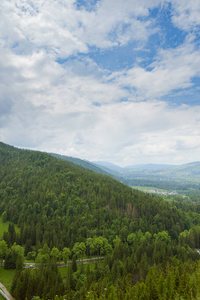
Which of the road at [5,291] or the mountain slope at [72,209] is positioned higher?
the mountain slope at [72,209]

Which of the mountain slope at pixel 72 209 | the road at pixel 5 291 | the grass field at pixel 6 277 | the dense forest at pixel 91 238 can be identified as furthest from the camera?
the mountain slope at pixel 72 209

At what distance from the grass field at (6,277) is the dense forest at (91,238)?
2626 millimetres

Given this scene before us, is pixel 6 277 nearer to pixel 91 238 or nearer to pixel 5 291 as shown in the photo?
pixel 5 291

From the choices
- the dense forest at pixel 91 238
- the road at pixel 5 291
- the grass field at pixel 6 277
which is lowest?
the grass field at pixel 6 277

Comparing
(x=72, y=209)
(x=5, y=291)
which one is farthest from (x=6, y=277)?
(x=72, y=209)

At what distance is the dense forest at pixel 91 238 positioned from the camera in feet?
180

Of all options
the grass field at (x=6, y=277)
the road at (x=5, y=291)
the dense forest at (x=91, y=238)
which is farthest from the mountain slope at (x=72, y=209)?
the road at (x=5, y=291)

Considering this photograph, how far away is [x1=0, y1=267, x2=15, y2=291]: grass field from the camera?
216 feet

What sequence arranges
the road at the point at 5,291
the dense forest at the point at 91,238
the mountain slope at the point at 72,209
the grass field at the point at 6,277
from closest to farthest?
the dense forest at the point at 91,238, the road at the point at 5,291, the grass field at the point at 6,277, the mountain slope at the point at 72,209

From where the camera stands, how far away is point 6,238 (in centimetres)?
9650

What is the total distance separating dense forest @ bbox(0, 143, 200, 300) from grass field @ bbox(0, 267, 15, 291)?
8.62ft

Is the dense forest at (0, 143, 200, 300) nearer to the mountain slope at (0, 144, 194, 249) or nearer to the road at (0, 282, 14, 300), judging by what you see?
the mountain slope at (0, 144, 194, 249)

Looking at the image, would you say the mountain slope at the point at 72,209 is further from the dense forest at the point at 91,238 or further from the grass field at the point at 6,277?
the grass field at the point at 6,277

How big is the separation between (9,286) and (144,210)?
101465mm
